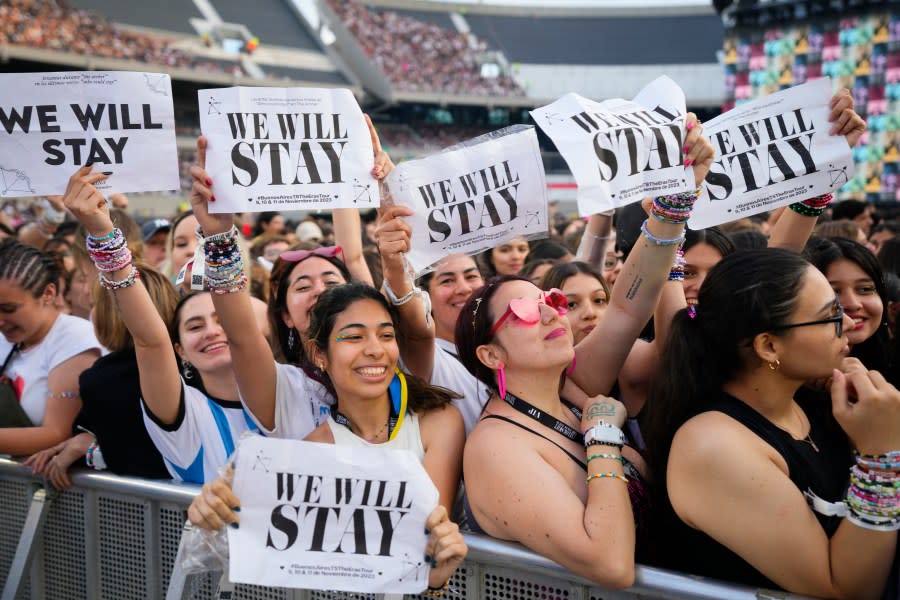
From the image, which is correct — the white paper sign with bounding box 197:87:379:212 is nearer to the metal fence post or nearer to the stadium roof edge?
the metal fence post

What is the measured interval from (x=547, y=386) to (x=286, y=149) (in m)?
1.22

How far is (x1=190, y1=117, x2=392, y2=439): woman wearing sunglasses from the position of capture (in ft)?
8.71

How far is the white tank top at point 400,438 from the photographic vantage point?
262 centimetres

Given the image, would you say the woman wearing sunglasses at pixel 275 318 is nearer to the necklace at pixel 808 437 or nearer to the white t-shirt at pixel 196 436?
the white t-shirt at pixel 196 436

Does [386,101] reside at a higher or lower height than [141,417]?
higher

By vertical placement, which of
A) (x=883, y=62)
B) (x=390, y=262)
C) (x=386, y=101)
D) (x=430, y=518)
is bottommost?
(x=430, y=518)

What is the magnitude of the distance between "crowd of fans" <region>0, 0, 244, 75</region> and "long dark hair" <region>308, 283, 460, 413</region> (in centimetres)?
2715

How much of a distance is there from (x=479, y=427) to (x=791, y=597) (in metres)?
0.97

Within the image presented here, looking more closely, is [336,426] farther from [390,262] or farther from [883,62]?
[883,62]

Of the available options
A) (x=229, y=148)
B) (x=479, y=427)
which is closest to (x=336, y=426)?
(x=479, y=427)

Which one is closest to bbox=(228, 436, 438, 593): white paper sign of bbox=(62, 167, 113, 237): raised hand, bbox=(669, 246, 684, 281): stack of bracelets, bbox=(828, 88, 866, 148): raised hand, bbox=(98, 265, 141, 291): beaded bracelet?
bbox=(98, 265, 141, 291): beaded bracelet

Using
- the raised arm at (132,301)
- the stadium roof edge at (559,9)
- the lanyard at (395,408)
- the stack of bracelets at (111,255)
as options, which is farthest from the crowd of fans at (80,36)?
the lanyard at (395,408)

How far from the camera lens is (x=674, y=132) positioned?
9.04 feet

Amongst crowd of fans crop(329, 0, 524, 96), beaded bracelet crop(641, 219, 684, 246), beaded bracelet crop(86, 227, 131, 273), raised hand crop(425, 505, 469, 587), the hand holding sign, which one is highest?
crowd of fans crop(329, 0, 524, 96)
